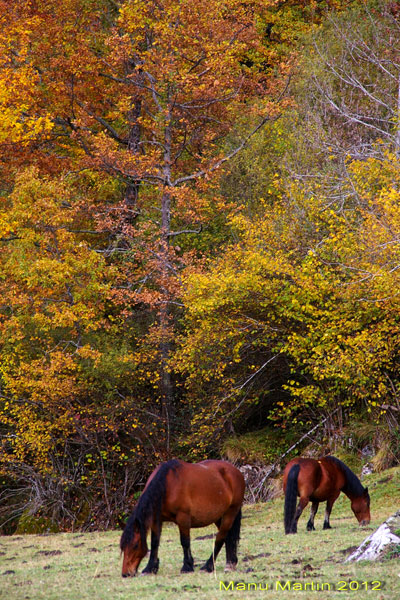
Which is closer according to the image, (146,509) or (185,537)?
(146,509)

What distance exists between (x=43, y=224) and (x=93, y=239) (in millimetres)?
5414

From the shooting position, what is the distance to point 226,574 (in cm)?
821

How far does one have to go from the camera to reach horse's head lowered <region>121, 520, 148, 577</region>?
26.2ft

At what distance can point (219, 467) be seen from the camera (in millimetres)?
8852

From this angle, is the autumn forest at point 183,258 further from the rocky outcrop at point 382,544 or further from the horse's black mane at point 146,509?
the horse's black mane at point 146,509

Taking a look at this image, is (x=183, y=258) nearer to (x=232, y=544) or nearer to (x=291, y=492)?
(x=291, y=492)

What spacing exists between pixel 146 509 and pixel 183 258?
1394 centimetres

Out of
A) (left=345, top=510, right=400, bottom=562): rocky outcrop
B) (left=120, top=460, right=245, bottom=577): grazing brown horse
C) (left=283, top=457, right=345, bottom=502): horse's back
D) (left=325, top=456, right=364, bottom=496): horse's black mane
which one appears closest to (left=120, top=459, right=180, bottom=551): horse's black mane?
(left=120, top=460, right=245, bottom=577): grazing brown horse

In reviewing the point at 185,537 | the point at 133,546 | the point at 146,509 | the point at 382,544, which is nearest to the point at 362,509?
the point at 382,544

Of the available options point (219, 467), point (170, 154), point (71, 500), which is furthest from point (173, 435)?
point (219, 467)

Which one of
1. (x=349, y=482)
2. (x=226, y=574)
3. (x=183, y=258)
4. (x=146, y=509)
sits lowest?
(x=349, y=482)

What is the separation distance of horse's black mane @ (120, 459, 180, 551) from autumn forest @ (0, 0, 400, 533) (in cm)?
925

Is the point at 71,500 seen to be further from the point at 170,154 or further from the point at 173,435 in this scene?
the point at 170,154

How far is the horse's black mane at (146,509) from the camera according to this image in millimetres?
7945
